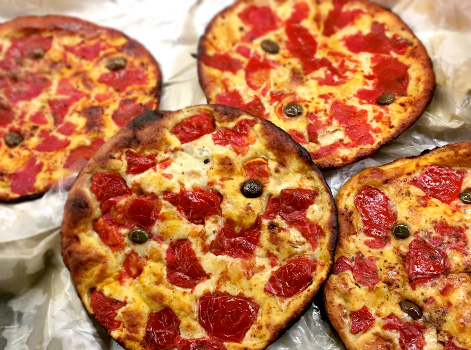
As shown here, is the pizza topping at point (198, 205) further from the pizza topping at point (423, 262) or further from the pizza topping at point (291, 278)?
the pizza topping at point (423, 262)

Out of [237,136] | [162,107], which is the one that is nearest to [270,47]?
[162,107]

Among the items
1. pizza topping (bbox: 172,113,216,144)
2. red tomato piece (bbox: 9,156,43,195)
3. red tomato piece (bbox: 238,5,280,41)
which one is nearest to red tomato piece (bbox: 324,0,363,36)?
red tomato piece (bbox: 238,5,280,41)

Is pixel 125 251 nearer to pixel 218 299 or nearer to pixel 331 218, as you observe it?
pixel 218 299

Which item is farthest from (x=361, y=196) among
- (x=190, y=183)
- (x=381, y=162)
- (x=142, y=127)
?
(x=142, y=127)

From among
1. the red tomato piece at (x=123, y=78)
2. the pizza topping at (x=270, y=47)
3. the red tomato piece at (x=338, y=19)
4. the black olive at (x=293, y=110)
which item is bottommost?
the red tomato piece at (x=123, y=78)

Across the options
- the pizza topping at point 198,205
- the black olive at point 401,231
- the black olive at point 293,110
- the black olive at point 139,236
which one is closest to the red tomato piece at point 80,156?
the black olive at point 139,236
